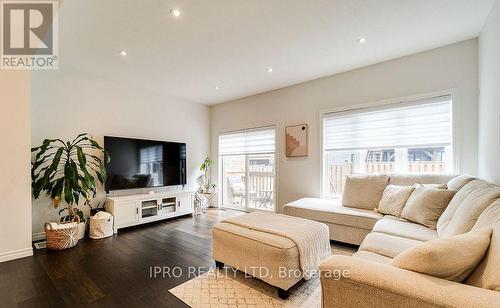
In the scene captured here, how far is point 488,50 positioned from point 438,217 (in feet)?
5.80

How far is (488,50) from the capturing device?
2.24 metres

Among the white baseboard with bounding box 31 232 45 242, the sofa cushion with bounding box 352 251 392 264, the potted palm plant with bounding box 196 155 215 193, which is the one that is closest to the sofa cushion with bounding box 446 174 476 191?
the sofa cushion with bounding box 352 251 392 264

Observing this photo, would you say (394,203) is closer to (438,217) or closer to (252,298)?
(438,217)

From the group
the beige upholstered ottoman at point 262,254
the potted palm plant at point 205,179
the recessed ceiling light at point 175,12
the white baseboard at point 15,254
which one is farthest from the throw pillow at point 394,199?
the white baseboard at point 15,254

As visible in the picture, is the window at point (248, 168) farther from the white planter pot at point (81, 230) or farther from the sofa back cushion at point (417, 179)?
the white planter pot at point (81, 230)

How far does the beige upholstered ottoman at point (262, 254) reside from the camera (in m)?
1.78

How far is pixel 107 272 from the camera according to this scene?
7.35 ft

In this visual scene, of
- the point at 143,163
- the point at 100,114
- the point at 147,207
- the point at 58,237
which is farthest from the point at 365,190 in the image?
the point at 100,114

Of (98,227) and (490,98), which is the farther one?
(98,227)

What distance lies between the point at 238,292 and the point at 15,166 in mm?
2909

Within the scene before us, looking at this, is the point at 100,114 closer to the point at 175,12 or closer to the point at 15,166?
the point at 15,166

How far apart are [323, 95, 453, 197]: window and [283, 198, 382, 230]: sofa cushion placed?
0.69 metres

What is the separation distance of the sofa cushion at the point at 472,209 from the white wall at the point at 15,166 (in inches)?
165
